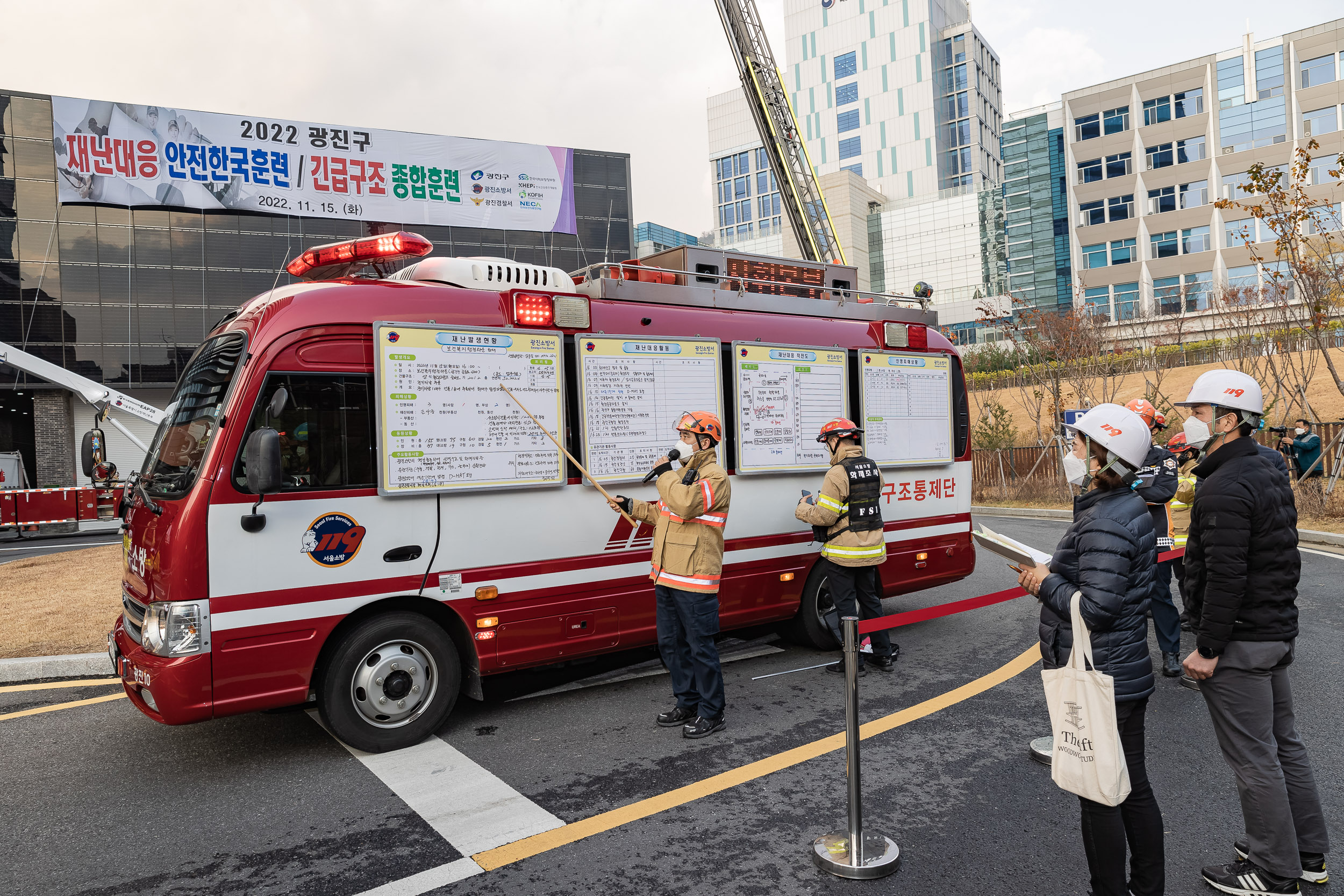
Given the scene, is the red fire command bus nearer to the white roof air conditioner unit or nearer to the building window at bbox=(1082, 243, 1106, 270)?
the white roof air conditioner unit

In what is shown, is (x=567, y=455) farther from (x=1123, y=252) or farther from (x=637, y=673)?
(x=1123, y=252)

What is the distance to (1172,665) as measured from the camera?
5941mm

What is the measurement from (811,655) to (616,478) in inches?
96.4

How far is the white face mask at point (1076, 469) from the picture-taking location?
331cm

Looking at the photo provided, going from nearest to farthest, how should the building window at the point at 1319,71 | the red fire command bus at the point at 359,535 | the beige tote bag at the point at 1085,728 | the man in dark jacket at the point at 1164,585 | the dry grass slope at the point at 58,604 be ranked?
1. the beige tote bag at the point at 1085,728
2. the red fire command bus at the point at 359,535
3. the man in dark jacket at the point at 1164,585
4. the dry grass slope at the point at 58,604
5. the building window at the point at 1319,71

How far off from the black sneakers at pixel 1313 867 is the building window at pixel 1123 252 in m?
58.9

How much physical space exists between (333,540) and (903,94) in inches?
3333

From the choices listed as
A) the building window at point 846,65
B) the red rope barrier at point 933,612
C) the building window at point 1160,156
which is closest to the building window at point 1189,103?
the building window at point 1160,156

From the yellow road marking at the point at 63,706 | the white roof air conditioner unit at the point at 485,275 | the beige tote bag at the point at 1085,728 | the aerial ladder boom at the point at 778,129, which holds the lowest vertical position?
the yellow road marking at the point at 63,706

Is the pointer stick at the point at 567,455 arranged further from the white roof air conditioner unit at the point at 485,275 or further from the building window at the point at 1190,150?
the building window at the point at 1190,150

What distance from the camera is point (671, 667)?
5168 millimetres

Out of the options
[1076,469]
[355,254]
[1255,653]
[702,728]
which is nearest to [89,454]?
[355,254]

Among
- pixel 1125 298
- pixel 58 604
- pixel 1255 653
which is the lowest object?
pixel 58 604

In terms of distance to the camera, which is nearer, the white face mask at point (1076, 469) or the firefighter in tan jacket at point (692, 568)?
the white face mask at point (1076, 469)
